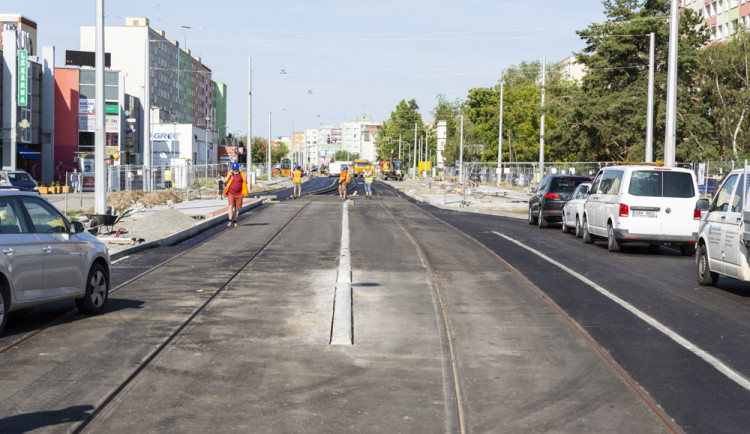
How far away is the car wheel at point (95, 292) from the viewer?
32.3 ft

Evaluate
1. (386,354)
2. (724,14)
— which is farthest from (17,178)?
(724,14)

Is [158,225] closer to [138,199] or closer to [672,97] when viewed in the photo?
[138,199]

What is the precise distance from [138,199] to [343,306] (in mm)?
27928

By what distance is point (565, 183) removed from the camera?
2697 centimetres

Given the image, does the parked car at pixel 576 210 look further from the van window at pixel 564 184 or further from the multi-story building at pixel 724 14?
the multi-story building at pixel 724 14

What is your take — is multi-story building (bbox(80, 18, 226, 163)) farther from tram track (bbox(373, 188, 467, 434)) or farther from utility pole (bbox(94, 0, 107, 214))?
tram track (bbox(373, 188, 467, 434))

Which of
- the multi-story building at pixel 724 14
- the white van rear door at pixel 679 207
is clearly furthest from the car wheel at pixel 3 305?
the multi-story building at pixel 724 14

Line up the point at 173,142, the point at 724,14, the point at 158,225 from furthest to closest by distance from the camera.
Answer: the point at 173,142 < the point at 724,14 < the point at 158,225

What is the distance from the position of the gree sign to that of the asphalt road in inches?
2049

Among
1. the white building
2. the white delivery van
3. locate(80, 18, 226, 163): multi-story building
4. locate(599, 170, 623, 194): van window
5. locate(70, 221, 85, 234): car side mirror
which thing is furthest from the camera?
the white delivery van

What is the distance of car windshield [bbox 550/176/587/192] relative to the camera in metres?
26.8

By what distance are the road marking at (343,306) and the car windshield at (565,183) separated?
11628mm

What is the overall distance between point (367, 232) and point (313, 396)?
1701 cm

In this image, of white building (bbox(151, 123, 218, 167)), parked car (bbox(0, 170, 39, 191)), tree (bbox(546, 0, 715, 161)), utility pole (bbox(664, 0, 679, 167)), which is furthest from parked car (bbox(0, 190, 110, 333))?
white building (bbox(151, 123, 218, 167))
